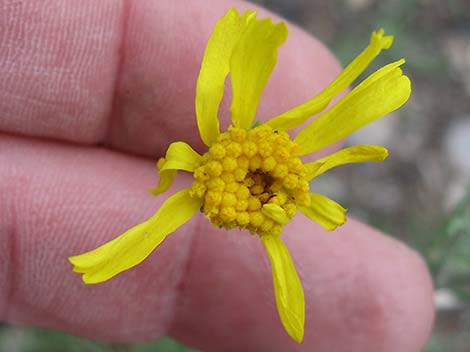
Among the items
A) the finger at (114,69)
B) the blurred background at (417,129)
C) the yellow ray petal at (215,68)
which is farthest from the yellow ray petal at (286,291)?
the blurred background at (417,129)

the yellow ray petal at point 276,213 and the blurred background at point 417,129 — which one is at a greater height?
the blurred background at point 417,129

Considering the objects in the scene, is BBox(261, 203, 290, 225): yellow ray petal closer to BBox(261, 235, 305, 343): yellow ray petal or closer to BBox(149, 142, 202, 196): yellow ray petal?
BBox(261, 235, 305, 343): yellow ray petal

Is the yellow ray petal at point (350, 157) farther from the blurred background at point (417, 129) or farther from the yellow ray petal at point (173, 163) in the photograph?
the blurred background at point (417, 129)

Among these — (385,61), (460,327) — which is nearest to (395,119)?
(385,61)

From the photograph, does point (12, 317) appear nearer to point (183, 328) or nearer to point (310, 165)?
point (183, 328)

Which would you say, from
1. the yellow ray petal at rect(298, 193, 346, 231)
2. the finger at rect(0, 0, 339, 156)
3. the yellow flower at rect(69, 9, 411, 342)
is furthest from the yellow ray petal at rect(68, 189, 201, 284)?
the finger at rect(0, 0, 339, 156)

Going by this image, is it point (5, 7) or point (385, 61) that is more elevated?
point (385, 61)

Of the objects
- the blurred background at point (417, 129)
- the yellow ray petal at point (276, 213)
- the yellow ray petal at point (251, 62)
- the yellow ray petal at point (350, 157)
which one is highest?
the blurred background at point (417, 129)
